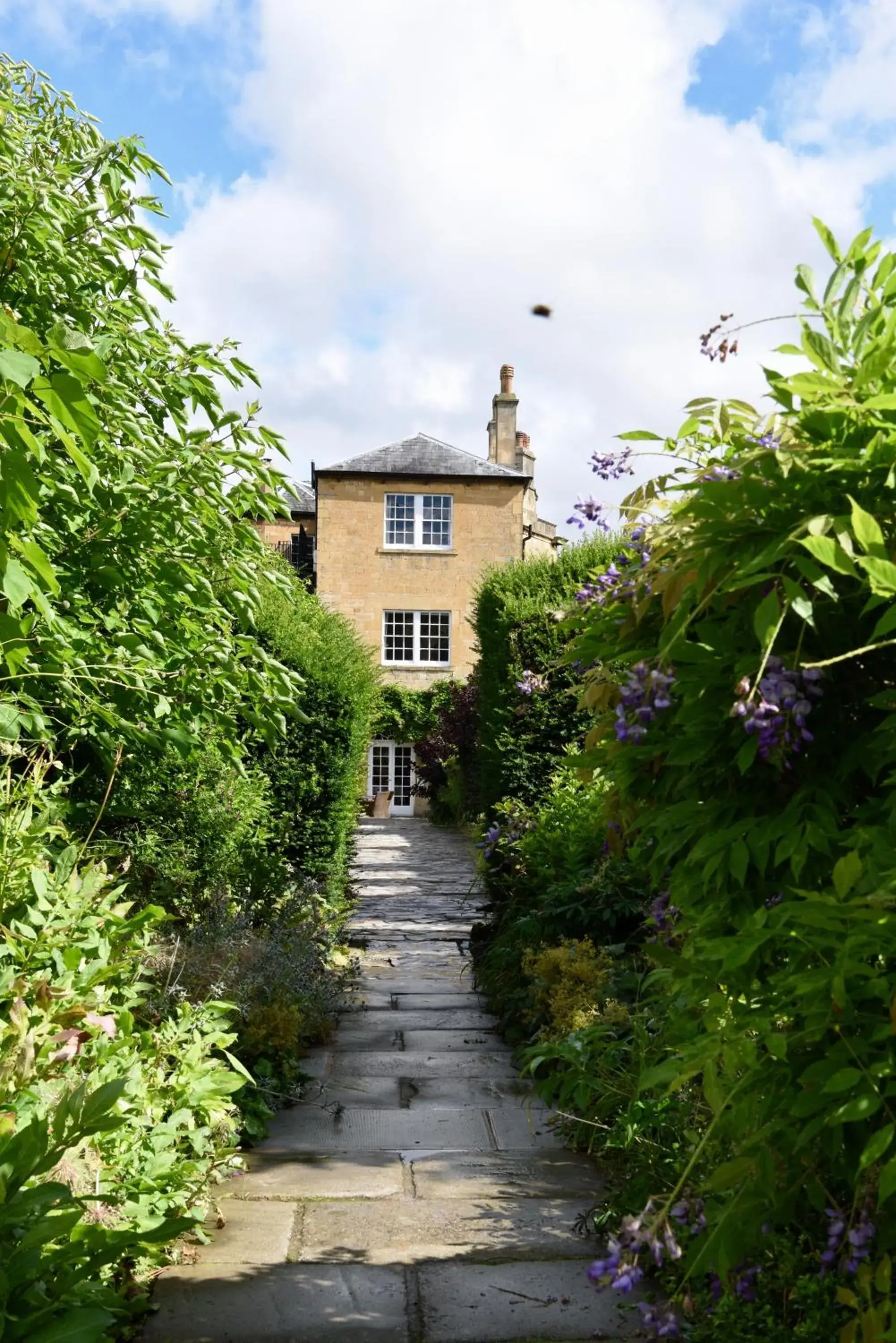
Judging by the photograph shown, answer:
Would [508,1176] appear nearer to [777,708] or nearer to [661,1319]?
[661,1319]

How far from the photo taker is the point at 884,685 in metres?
2.16

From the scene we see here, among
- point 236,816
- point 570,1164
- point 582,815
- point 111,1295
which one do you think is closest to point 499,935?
point 582,815

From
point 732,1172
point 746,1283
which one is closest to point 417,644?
point 746,1283

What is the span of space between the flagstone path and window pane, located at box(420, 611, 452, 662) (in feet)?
72.9

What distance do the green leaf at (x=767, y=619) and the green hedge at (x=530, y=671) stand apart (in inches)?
301

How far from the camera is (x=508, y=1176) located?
4434 mm

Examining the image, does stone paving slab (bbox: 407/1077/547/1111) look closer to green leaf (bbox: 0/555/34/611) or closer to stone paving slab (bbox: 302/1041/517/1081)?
stone paving slab (bbox: 302/1041/517/1081)

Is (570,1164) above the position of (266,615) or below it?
below

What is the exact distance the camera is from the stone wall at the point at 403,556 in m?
28.7

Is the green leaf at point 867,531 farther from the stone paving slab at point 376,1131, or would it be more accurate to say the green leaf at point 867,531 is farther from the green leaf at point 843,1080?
the stone paving slab at point 376,1131

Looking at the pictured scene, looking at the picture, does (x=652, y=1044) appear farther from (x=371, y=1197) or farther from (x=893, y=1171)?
(x=893, y=1171)

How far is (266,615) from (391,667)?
758 inches

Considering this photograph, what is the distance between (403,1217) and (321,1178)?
1.75 feet

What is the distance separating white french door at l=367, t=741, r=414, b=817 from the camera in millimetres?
28000
